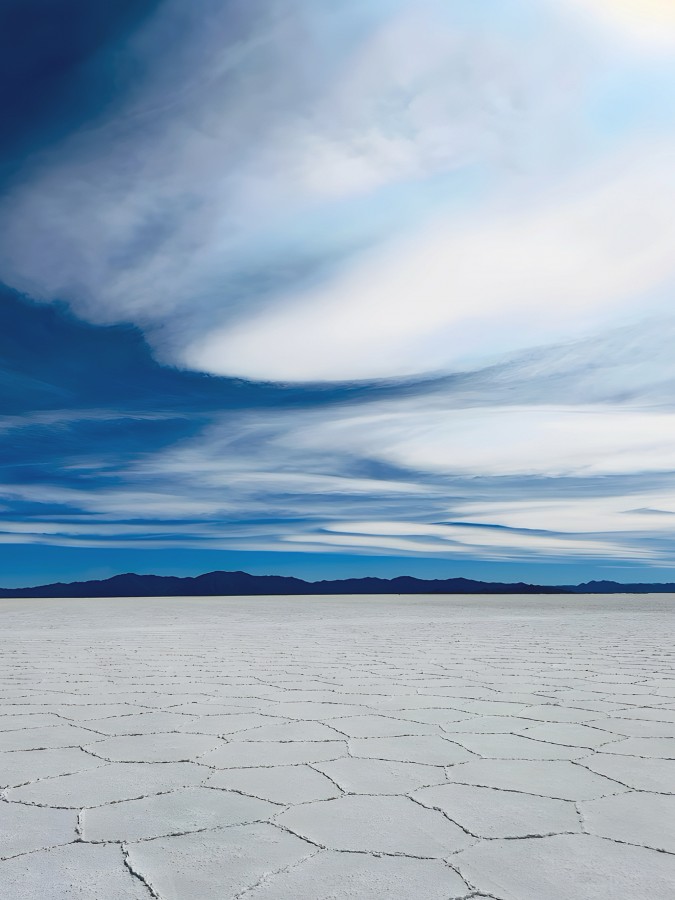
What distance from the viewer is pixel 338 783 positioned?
181 centimetres

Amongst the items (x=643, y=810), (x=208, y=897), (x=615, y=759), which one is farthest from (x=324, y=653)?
(x=208, y=897)

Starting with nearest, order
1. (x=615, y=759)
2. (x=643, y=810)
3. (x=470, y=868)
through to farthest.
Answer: (x=470, y=868) → (x=643, y=810) → (x=615, y=759)

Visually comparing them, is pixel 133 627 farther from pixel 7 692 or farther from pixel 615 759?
pixel 615 759

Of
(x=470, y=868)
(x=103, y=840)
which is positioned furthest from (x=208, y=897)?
(x=470, y=868)

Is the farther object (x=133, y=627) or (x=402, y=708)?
(x=133, y=627)

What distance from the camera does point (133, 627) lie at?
7348 mm

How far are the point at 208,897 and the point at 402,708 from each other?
165cm

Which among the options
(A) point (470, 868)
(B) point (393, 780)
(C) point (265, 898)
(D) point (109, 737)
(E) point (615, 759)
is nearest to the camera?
(C) point (265, 898)

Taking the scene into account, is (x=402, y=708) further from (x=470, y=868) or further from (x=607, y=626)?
(x=607, y=626)

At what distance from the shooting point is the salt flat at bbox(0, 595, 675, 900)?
50.5 inches

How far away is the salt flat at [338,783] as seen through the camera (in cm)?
128

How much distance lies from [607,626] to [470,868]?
6773 mm

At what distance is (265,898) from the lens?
1.19 m

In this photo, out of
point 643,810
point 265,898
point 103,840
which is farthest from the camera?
point 643,810
